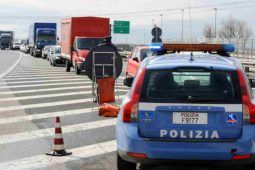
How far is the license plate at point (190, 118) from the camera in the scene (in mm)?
6039

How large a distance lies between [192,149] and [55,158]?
2760 mm

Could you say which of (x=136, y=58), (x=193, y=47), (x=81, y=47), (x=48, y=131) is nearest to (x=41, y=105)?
(x=48, y=131)

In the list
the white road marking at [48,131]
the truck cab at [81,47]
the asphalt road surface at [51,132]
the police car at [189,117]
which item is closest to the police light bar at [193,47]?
the police car at [189,117]

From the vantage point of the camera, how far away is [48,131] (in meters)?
10.7

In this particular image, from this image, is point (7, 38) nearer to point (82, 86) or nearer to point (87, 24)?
point (87, 24)

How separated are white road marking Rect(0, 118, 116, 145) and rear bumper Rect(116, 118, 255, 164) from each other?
402 cm

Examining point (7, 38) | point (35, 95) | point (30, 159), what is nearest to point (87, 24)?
point (35, 95)

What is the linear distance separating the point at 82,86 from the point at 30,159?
515 inches

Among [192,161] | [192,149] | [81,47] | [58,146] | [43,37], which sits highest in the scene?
[43,37]

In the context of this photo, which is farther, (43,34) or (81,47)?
(43,34)

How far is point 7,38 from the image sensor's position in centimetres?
10381

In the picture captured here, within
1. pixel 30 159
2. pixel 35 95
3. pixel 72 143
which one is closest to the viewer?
pixel 30 159

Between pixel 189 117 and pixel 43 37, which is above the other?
pixel 43 37

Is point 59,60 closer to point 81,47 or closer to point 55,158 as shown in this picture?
point 81,47
